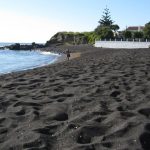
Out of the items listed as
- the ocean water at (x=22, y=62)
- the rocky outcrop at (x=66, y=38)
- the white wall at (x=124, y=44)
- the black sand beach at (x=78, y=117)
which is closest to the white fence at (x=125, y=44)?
the white wall at (x=124, y=44)

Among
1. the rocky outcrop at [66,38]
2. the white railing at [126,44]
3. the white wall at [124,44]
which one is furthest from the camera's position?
the rocky outcrop at [66,38]

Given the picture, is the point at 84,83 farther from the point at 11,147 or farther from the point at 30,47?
the point at 30,47

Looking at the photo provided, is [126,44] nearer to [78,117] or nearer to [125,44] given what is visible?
[125,44]

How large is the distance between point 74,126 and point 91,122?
0.34 metres

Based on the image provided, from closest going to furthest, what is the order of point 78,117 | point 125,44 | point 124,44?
1. point 78,117
2. point 125,44
3. point 124,44

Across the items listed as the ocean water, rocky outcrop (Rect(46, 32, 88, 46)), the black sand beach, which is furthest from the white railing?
the black sand beach

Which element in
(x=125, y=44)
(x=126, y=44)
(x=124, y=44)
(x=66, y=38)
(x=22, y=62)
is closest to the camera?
(x=22, y=62)

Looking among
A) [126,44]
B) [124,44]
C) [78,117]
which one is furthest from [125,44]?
[78,117]

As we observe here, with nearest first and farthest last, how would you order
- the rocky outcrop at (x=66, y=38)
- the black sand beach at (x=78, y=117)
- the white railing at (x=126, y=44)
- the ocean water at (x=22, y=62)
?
the black sand beach at (x=78, y=117), the ocean water at (x=22, y=62), the white railing at (x=126, y=44), the rocky outcrop at (x=66, y=38)

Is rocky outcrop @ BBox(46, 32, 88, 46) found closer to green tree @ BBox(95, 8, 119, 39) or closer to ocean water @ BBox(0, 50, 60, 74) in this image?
green tree @ BBox(95, 8, 119, 39)

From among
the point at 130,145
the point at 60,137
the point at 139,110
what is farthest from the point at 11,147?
the point at 139,110

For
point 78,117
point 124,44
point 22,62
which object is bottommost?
point 22,62

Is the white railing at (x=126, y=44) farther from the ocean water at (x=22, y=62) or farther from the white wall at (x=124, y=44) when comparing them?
the ocean water at (x=22, y=62)

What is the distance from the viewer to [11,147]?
20.2 ft
